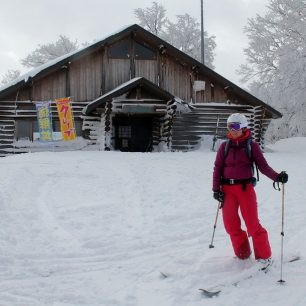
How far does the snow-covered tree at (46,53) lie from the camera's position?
35.4 meters

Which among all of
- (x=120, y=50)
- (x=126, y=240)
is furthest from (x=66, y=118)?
(x=126, y=240)

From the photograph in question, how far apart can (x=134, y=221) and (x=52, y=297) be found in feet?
11.2

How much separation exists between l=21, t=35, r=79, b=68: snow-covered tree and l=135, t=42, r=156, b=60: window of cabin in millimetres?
16719

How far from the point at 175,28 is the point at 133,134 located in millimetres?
16935

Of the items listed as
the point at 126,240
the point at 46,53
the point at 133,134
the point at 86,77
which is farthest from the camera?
the point at 46,53

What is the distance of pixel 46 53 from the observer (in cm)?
Answer: 3550

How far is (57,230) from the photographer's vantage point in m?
6.96

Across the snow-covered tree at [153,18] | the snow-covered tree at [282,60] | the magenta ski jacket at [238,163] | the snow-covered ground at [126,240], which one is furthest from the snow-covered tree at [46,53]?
the magenta ski jacket at [238,163]

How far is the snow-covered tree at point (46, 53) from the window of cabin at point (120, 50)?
53.8 feet

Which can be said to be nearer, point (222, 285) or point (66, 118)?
point (222, 285)

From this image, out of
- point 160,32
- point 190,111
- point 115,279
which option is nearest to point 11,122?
point 190,111

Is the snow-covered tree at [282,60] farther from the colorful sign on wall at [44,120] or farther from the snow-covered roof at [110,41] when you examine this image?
the colorful sign on wall at [44,120]

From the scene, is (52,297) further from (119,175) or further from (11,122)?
(11,122)

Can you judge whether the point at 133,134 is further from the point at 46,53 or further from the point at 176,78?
the point at 46,53
